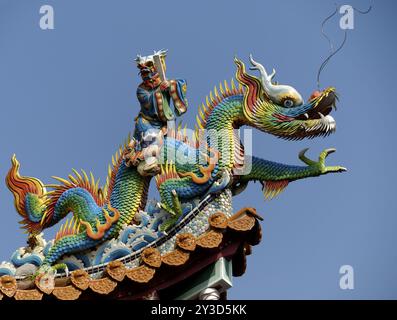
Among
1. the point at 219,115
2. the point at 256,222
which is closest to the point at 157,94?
the point at 219,115

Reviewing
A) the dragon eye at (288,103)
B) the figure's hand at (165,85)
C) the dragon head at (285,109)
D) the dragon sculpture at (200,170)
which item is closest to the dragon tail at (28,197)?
the dragon sculpture at (200,170)

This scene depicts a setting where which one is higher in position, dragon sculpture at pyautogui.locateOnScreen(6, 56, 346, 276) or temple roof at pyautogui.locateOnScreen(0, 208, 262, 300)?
dragon sculpture at pyautogui.locateOnScreen(6, 56, 346, 276)

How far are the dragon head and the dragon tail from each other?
344 cm

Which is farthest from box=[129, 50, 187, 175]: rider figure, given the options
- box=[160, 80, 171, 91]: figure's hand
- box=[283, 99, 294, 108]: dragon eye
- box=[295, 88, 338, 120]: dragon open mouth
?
box=[295, 88, 338, 120]: dragon open mouth

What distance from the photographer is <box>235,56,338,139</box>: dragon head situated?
2370 cm

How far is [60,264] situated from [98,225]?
796 mm

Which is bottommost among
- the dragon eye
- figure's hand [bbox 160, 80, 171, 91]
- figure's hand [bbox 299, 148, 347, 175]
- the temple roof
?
the temple roof

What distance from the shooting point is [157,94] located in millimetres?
24484

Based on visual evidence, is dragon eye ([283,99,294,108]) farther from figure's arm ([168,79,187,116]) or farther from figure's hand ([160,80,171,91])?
figure's hand ([160,80,171,91])

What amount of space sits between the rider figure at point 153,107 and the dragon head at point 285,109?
42.3 inches

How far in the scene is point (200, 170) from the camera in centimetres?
2350

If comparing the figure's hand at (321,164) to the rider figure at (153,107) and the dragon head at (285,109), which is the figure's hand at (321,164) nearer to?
the dragon head at (285,109)

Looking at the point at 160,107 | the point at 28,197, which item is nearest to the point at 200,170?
the point at 160,107
